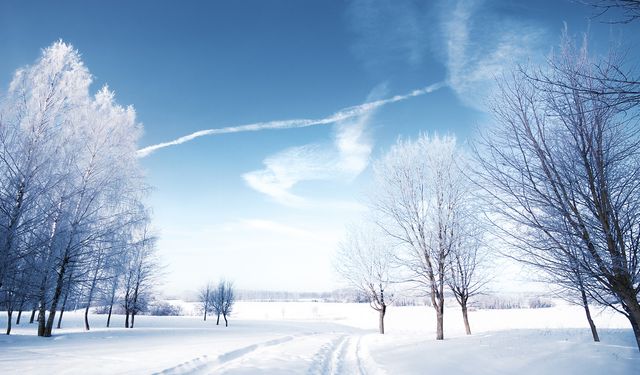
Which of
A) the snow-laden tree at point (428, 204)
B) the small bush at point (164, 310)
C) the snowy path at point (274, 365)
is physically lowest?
the small bush at point (164, 310)

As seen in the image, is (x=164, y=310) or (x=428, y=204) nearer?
(x=428, y=204)

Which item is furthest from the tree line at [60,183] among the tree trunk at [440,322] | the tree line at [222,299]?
the tree line at [222,299]

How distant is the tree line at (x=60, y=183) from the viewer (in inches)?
346

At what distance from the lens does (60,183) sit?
1031 cm

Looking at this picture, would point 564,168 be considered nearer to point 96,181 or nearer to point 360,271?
point 96,181

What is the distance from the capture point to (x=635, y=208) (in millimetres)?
3936

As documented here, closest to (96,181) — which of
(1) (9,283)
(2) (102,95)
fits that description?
(2) (102,95)

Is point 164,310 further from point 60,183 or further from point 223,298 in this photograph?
point 60,183

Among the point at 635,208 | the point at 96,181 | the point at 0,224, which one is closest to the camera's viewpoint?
the point at 635,208

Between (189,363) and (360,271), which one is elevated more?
(360,271)

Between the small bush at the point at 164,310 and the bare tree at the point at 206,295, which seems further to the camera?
the small bush at the point at 164,310

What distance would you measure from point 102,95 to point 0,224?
10049mm

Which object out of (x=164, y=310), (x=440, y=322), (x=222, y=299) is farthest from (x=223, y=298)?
(x=440, y=322)

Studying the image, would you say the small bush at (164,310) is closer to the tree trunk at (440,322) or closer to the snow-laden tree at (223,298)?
the snow-laden tree at (223,298)
